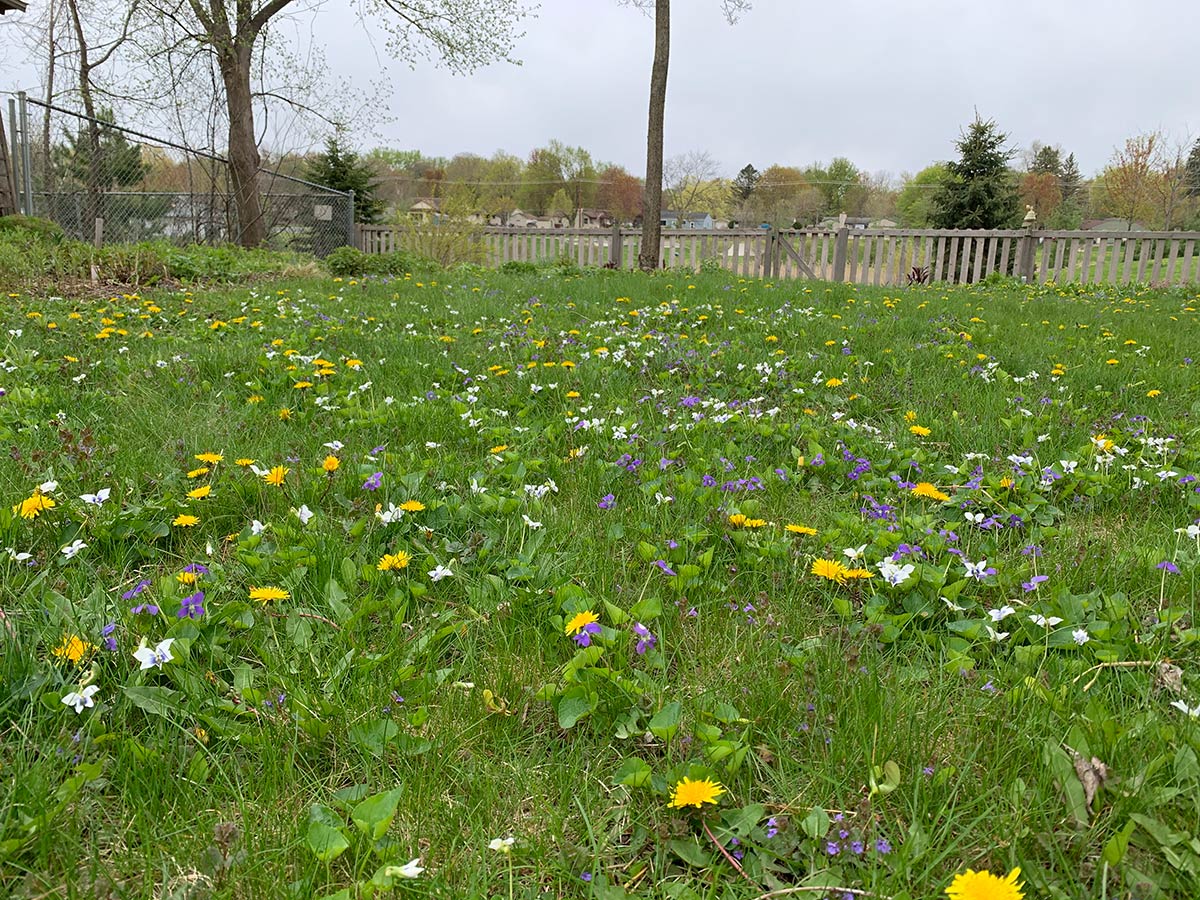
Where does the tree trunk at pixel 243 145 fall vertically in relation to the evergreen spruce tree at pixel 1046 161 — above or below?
below

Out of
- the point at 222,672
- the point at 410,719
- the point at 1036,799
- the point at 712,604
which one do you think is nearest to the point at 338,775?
the point at 410,719

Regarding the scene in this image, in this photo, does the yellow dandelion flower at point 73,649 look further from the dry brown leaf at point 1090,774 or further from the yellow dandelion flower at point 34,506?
the dry brown leaf at point 1090,774

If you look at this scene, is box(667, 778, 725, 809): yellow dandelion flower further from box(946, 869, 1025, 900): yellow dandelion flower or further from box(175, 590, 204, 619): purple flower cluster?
box(175, 590, 204, 619): purple flower cluster

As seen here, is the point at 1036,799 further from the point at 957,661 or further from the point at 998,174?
the point at 998,174

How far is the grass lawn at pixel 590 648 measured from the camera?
97cm

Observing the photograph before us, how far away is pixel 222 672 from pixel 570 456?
55.4 inches

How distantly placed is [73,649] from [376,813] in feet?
2.18

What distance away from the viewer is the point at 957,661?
133 centimetres

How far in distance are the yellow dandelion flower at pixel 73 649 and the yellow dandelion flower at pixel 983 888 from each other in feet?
4.48

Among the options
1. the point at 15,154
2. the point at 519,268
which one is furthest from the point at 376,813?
the point at 519,268

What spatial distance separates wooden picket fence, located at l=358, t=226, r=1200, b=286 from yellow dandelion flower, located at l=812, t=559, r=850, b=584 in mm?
12387

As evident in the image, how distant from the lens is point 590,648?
1.32m

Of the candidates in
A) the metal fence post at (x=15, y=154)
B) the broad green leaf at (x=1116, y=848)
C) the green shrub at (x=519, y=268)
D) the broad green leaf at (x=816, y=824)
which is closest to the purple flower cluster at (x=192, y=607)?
the broad green leaf at (x=816, y=824)

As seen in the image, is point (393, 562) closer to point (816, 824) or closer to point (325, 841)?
point (325, 841)
